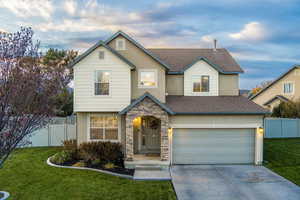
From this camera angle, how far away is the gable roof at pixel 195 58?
1579 centimetres

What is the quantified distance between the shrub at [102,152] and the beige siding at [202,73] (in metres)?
6.02

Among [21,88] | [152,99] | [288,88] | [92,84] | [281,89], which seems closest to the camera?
[21,88]

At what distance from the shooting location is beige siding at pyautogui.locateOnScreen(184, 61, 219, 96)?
51.0ft

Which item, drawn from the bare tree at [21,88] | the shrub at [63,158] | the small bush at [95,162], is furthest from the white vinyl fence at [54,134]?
the bare tree at [21,88]

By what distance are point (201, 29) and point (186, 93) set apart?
7.40 m

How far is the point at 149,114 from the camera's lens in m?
12.6

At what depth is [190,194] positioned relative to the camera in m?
8.76

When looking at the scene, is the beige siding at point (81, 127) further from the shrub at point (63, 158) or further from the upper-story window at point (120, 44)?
the upper-story window at point (120, 44)

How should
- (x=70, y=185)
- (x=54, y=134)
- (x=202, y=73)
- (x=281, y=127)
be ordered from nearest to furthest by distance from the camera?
(x=70, y=185) < (x=202, y=73) < (x=54, y=134) < (x=281, y=127)

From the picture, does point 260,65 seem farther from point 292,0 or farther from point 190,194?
point 190,194

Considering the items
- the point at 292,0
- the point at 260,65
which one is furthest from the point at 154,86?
the point at 260,65

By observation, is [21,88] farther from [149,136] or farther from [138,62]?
[149,136]

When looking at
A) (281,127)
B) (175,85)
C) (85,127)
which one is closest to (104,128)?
(85,127)

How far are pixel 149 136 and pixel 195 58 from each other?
266 inches
